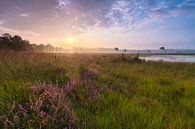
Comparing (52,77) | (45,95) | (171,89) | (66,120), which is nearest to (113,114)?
(66,120)

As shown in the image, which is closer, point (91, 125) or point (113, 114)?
point (91, 125)

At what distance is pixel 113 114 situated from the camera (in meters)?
3.44

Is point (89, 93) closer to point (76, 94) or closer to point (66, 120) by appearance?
point (76, 94)

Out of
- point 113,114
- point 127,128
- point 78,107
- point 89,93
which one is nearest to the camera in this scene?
point 127,128

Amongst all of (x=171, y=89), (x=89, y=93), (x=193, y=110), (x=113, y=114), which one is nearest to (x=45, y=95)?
(x=113, y=114)

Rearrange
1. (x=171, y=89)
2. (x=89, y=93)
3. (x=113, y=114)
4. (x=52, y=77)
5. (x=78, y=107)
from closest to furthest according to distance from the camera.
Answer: (x=113, y=114) → (x=78, y=107) → (x=89, y=93) → (x=52, y=77) → (x=171, y=89)

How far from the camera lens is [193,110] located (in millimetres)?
4574

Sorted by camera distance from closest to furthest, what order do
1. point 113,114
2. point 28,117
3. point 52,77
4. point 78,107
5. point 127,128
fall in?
1. point 28,117
2. point 127,128
3. point 113,114
4. point 78,107
5. point 52,77

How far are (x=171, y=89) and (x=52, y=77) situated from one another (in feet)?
13.7

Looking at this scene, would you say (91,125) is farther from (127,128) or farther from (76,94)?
(76,94)

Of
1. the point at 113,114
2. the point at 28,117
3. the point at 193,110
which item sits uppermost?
the point at 28,117

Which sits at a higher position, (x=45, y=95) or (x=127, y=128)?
(x=45, y=95)

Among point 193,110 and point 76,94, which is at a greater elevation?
point 76,94

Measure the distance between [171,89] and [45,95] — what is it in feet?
17.1
